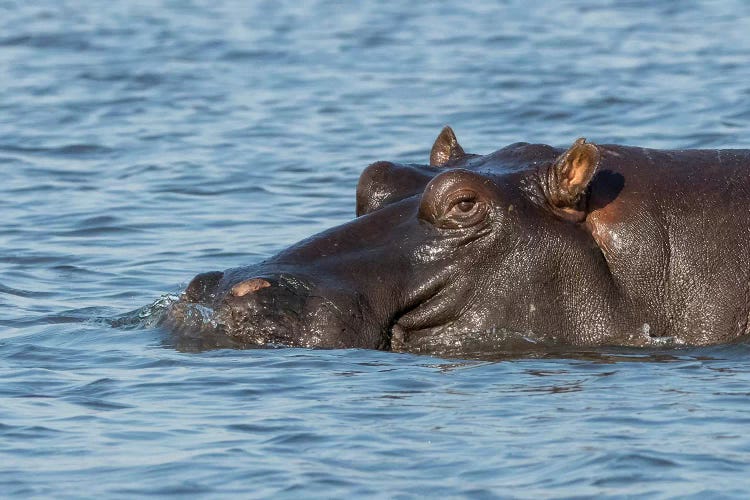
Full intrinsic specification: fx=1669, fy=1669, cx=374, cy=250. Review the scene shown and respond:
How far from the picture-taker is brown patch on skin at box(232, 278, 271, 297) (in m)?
9.49

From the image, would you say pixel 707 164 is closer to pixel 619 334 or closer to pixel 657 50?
pixel 619 334

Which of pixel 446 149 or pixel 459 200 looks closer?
pixel 459 200

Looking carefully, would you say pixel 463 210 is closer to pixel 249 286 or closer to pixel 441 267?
pixel 441 267

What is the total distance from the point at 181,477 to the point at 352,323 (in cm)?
184

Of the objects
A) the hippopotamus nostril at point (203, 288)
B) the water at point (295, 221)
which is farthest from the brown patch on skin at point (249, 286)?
the water at point (295, 221)

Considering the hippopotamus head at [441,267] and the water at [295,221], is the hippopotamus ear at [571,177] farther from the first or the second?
the water at [295,221]

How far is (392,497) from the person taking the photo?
761cm

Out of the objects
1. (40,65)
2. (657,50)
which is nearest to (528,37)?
(657,50)

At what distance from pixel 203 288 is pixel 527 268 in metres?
1.90

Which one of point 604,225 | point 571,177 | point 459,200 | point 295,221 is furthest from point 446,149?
point 295,221

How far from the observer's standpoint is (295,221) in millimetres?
15852

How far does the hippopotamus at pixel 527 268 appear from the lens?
31.8ft

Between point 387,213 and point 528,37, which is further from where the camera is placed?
Answer: point 528,37

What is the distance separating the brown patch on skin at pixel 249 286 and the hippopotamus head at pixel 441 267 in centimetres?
1
